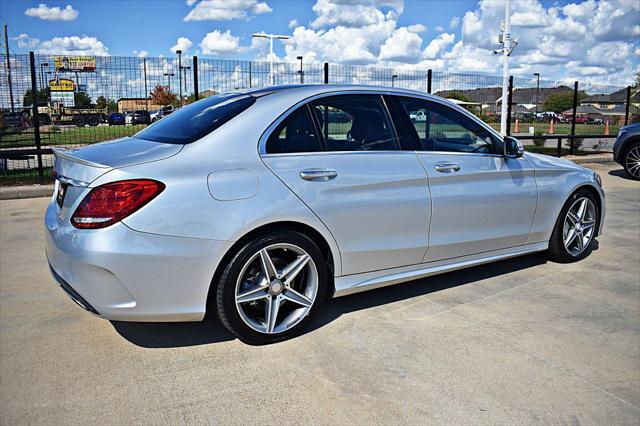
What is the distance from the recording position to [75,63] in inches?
410

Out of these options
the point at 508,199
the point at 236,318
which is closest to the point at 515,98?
the point at 508,199

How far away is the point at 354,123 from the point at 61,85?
28.7ft

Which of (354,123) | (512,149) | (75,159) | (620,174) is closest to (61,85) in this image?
(75,159)

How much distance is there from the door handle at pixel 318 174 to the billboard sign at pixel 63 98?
9.01m

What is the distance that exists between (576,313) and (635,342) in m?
0.51

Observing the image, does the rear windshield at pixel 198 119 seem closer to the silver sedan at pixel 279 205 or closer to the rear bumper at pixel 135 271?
the silver sedan at pixel 279 205

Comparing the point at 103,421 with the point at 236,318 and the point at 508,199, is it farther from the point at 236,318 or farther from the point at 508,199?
the point at 508,199

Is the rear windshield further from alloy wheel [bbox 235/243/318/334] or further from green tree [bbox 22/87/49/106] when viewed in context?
green tree [bbox 22/87/49/106]

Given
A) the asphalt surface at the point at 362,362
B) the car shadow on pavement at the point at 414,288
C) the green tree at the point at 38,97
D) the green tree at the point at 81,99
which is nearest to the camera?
the asphalt surface at the point at 362,362

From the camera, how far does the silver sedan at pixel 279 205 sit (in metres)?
3.07

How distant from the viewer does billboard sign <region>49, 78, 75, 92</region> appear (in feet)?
34.9

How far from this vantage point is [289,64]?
10.8m

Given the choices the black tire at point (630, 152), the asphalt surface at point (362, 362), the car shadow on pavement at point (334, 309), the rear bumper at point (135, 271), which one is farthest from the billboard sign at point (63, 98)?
Answer: the black tire at point (630, 152)

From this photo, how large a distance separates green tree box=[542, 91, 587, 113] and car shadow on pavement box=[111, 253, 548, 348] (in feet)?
46.5
